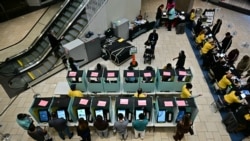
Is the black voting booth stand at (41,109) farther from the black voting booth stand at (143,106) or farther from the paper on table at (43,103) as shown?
the black voting booth stand at (143,106)

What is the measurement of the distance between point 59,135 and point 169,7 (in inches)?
355

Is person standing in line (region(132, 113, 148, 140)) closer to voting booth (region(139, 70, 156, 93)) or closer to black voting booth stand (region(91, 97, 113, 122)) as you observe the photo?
black voting booth stand (region(91, 97, 113, 122))

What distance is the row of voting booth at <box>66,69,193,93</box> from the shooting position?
23.0 feet

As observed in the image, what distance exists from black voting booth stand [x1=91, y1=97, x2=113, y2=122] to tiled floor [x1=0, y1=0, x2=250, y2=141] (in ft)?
3.57

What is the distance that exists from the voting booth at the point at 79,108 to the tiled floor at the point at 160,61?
98 centimetres

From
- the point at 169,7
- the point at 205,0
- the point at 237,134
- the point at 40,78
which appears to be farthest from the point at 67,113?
the point at 205,0

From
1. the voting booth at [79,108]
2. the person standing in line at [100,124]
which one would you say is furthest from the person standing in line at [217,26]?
the voting booth at [79,108]

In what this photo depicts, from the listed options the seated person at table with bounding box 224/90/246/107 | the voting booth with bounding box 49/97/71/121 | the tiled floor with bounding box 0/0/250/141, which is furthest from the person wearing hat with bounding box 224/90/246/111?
the voting booth with bounding box 49/97/71/121

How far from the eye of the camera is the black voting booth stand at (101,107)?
5.99m

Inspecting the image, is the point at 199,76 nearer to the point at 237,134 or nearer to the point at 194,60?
the point at 194,60

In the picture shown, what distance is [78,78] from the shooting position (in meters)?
7.14

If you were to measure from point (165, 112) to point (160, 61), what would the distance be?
425cm

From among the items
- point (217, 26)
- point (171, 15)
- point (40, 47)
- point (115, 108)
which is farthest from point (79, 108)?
point (217, 26)

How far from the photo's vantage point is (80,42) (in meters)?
9.16
